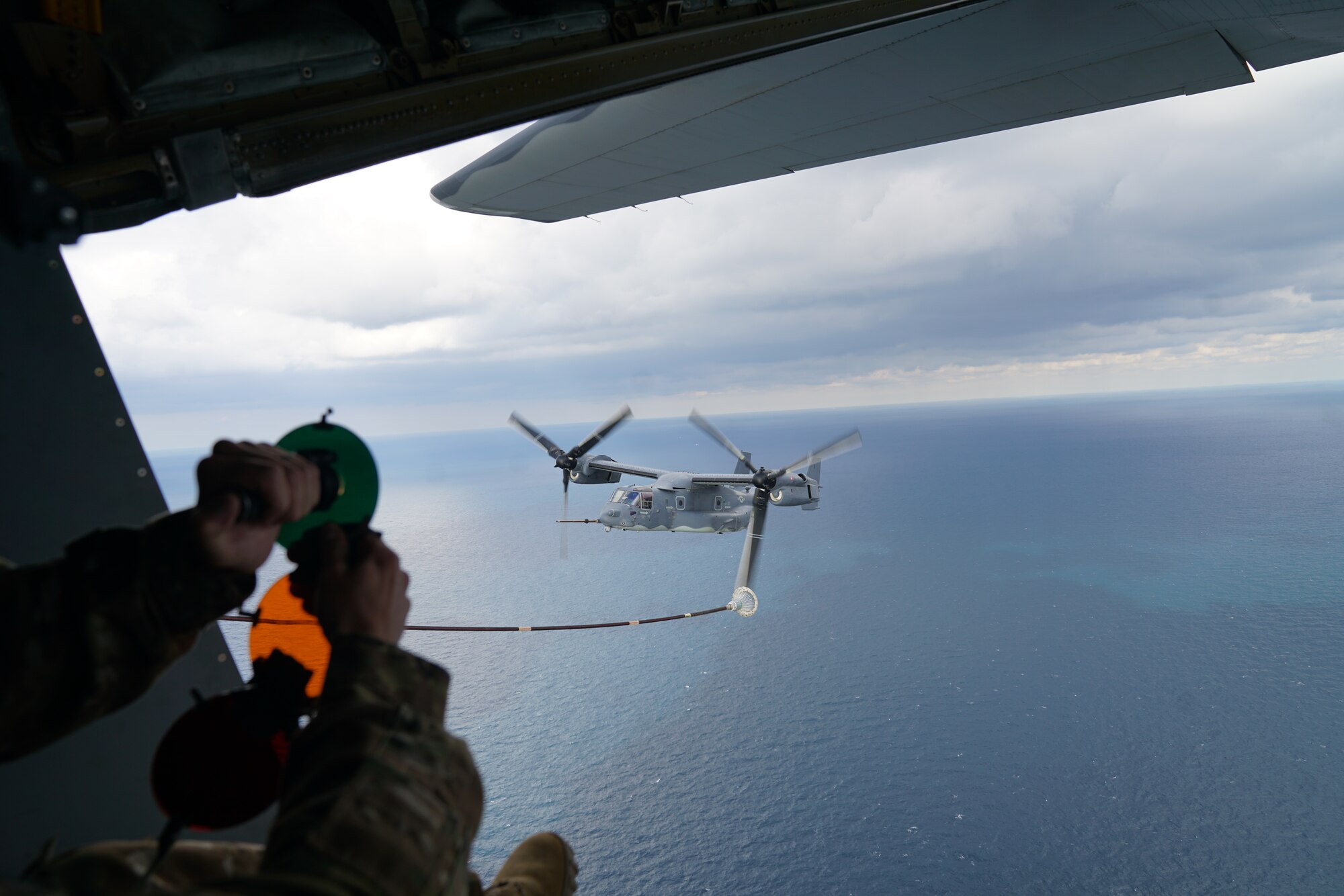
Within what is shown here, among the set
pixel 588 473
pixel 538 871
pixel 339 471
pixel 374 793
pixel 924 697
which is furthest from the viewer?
pixel 924 697

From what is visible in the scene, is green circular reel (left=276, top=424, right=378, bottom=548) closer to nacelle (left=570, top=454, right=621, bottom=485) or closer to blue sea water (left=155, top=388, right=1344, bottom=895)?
blue sea water (left=155, top=388, right=1344, bottom=895)

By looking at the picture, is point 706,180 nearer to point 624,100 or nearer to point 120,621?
point 624,100

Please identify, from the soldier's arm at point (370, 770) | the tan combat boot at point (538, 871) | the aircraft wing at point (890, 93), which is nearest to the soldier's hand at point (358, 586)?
the soldier's arm at point (370, 770)

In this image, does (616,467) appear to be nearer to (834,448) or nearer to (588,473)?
(588,473)

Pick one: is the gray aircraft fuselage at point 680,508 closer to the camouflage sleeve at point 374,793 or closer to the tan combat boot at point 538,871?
the tan combat boot at point 538,871

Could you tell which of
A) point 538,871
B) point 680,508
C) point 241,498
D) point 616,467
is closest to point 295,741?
point 241,498
